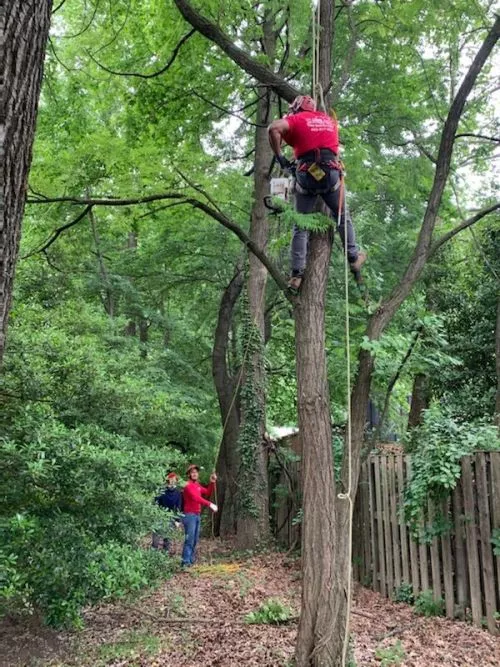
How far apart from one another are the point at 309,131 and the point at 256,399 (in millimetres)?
6787

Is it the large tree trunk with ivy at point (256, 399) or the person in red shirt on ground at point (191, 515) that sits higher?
the large tree trunk with ivy at point (256, 399)

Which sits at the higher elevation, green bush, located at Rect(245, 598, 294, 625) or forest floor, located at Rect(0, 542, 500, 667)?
green bush, located at Rect(245, 598, 294, 625)

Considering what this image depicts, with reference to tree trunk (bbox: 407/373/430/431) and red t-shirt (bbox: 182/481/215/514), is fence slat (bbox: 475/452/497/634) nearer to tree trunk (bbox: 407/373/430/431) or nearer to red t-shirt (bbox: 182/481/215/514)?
red t-shirt (bbox: 182/481/215/514)

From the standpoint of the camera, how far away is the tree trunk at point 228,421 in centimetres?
1129

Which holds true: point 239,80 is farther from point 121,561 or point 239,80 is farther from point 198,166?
point 121,561

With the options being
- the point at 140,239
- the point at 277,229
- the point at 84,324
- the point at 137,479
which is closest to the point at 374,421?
the point at 277,229

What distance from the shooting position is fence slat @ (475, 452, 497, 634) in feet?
16.9

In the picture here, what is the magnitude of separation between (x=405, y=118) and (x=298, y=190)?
6.49 meters

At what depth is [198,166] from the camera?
7422 millimetres

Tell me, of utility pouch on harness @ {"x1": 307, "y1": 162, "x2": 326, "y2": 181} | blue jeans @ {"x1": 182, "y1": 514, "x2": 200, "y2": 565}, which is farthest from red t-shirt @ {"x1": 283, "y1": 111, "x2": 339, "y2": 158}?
blue jeans @ {"x1": 182, "y1": 514, "x2": 200, "y2": 565}

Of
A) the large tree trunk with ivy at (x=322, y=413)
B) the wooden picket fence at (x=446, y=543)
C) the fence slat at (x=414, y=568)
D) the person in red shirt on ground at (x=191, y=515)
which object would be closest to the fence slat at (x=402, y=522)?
the wooden picket fence at (x=446, y=543)

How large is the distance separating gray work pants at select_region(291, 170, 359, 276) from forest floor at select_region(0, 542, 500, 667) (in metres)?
3.04

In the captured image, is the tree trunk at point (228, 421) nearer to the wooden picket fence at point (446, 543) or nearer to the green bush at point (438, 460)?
the wooden picket fence at point (446, 543)

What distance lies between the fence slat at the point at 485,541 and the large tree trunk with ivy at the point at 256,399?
5041 millimetres
